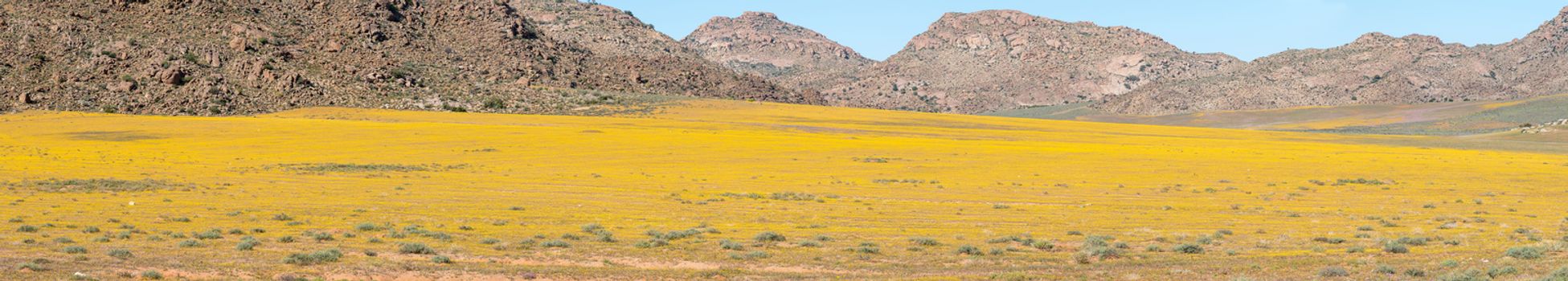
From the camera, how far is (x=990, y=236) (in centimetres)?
2697

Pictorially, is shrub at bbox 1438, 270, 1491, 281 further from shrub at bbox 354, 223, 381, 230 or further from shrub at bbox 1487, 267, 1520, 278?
shrub at bbox 354, 223, 381, 230

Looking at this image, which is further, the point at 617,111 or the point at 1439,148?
the point at 617,111

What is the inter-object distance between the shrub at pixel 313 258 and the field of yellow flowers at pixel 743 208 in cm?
4

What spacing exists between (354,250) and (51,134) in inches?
2405

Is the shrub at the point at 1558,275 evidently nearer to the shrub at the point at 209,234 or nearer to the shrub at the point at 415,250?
the shrub at the point at 415,250

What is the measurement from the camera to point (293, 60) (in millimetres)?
114250

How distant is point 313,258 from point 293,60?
99.1 meters

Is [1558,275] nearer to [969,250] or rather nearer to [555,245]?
[969,250]

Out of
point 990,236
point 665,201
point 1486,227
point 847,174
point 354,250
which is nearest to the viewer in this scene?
point 354,250

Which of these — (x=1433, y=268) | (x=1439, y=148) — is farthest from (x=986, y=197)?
(x=1439, y=148)

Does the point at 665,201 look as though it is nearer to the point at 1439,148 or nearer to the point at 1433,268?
the point at 1433,268

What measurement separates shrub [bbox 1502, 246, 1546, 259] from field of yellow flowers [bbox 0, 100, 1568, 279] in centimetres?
11

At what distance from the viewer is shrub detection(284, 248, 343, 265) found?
69.6ft

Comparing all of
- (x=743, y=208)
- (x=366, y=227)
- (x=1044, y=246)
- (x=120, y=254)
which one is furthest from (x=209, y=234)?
(x=1044, y=246)
